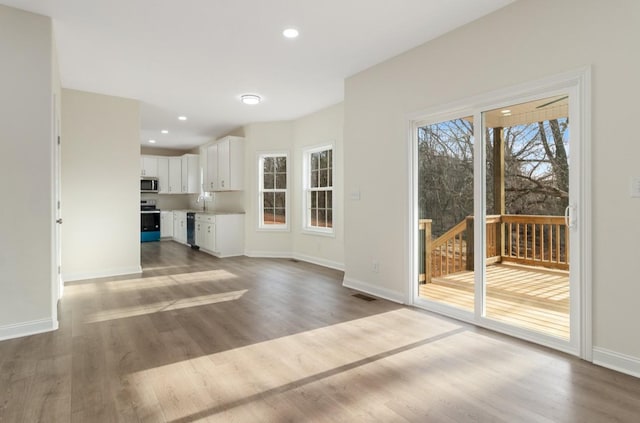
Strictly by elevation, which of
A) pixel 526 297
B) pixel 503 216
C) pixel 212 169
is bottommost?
pixel 526 297

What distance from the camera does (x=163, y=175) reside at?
32.8 ft

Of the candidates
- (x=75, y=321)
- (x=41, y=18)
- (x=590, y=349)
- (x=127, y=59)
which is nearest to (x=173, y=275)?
(x=75, y=321)

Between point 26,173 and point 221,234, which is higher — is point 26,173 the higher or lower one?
the higher one

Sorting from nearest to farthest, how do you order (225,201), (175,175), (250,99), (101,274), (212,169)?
1. (101,274)
2. (250,99)
3. (212,169)
4. (225,201)
5. (175,175)

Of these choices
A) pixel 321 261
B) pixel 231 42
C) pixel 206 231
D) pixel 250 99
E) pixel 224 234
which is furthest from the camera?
pixel 206 231

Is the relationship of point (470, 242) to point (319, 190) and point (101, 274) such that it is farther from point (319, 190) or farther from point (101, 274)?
point (101, 274)

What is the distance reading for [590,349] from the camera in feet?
8.23

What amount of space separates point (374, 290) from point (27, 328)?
11.0 ft

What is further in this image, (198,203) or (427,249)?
(198,203)

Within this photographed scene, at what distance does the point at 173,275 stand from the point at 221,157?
312cm

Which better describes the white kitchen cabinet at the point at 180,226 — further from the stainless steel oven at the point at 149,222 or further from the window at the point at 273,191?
the window at the point at 273,191

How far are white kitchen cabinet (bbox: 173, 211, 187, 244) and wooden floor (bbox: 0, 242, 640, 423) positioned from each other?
5.19 meters

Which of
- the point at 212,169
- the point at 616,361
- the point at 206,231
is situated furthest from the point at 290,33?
the point at 212,169

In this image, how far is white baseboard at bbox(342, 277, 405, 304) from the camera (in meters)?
4.02
